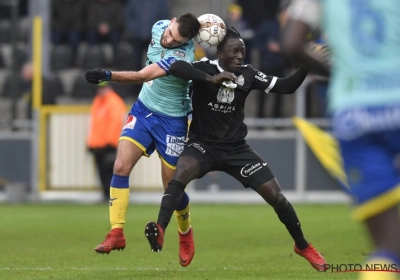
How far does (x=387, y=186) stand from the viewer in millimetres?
4328

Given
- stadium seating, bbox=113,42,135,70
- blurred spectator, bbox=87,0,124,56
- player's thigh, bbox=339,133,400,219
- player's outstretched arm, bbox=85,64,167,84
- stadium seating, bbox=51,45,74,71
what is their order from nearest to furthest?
player's thigh, bbox=339,133,400,219
player's outstretched arm, bbox=85,64,167,84
stadium seating, bbox=113,42,135,70
blurred spectator, bbox=87,0,124,56
stadium seating, bbox=51,45,74,71

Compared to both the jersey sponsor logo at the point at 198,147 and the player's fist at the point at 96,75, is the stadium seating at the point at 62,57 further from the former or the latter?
the player's fist at the point at 96,75

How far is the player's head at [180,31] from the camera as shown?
343 inches

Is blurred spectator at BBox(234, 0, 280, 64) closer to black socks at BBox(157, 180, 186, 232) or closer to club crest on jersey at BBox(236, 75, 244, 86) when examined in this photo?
club crest on jersey at BBox(236, 75, 244, 86)

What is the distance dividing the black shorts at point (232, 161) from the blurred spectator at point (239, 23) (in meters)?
9.95

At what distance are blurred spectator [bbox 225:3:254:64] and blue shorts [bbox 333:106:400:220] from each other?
1408 cm

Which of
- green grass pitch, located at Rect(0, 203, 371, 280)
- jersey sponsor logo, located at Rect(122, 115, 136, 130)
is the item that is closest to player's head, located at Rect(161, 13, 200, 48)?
jersey sponsor logo, located at Rect(122, 115, 136, 130)

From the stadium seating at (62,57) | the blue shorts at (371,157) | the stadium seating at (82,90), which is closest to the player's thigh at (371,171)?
the blue shorts at (371,157)

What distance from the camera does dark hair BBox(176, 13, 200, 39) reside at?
343 inches

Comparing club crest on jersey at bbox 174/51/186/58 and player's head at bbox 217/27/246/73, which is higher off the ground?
player's head at bbox 217/27/246/73

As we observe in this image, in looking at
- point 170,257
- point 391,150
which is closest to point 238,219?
point 170,257

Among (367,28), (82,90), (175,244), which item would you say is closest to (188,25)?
(175,244)

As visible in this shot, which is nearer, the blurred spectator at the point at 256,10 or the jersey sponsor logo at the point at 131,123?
the jersey sponsor logo at the point at 131,123

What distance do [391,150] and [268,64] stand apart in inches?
542
